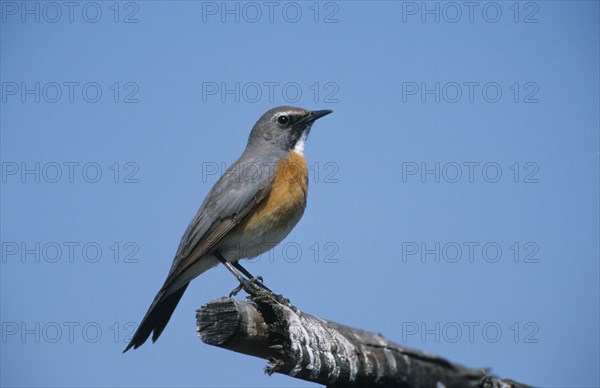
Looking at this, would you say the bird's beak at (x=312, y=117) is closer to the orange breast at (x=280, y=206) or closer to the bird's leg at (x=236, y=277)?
the orange breast at (x=280, y=206)

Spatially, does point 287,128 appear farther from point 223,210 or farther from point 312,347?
point 312,347

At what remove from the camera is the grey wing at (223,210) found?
347 inches

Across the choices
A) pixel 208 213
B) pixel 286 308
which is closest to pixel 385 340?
pixel 286 308

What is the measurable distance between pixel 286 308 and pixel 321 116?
490cm

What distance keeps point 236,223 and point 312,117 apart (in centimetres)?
234

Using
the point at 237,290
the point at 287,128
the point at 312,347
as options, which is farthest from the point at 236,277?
the point at 312,347

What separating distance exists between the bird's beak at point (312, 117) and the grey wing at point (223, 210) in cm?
104

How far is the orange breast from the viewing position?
8.88 meters

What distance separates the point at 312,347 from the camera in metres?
5.68

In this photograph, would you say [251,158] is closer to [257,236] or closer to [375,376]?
[257,236]

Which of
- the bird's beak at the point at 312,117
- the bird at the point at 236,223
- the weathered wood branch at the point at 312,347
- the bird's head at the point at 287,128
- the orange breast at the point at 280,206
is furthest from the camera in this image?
the bird's head at the point at 287,128

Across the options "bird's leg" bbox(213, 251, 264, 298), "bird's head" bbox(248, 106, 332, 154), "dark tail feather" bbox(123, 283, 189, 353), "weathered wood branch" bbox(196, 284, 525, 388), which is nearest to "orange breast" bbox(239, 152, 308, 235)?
"bird's leg" bbox(213, 251, 264, 298)

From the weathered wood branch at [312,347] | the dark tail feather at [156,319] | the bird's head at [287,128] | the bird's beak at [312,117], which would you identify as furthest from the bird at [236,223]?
the weathered wood branch at [312,347]

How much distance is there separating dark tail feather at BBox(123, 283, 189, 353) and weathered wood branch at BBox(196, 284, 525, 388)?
9.27 feet
